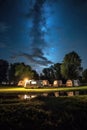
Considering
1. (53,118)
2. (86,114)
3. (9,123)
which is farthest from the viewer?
(86,114)

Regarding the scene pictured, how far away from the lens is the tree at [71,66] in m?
113

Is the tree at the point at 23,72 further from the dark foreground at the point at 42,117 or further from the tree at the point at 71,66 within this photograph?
the dark foreground at the point at 42,117

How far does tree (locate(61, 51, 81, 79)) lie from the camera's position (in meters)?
113

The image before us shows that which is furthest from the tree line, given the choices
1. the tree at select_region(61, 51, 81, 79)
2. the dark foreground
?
the dark foreground

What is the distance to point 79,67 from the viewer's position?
116 meters

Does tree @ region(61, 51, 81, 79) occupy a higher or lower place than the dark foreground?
higher

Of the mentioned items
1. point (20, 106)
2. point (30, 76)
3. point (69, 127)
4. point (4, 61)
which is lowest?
point (69, 127)

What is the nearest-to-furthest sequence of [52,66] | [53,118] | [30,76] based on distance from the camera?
[53,118] < [30,76] < [52,66]

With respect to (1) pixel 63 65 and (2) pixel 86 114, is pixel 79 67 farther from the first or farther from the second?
(2) pixel 86 114

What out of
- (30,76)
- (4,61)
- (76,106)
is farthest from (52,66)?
(76,106)

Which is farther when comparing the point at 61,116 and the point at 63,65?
the point at 63,65

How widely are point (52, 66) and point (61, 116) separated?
14649 centimetres

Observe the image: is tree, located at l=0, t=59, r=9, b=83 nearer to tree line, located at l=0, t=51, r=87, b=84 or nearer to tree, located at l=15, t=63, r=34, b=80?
tree line, located at l=0, t=51, r=87, b=84

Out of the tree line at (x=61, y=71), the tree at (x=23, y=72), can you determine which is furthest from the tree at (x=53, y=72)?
the tree at (x=23, y=72)
